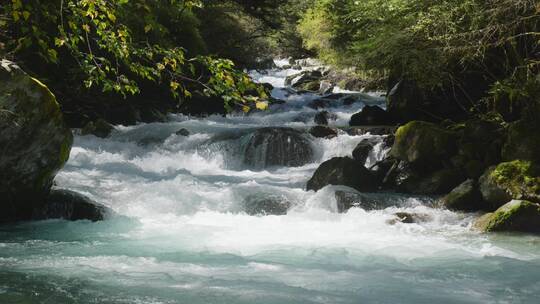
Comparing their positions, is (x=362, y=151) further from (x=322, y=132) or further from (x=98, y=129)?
(x=98, y=129)

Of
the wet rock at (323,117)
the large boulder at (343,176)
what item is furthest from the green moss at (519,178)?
the wet rock at (323,117)

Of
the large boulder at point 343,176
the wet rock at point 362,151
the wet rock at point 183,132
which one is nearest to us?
the large boulder at point 343,176

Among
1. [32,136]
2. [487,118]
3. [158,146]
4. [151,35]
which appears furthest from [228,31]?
[32,136]

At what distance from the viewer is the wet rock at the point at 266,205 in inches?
381

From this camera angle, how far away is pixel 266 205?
9.83m

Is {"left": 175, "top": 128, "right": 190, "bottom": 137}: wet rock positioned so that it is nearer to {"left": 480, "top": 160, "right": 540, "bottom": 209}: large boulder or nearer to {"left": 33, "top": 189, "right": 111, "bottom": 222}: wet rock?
{"left": 33, "top": 189, "right": 111, "bottom": 222}: wet rock

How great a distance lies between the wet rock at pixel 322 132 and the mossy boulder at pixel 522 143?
549 centimetres

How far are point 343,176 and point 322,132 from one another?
13.1ft

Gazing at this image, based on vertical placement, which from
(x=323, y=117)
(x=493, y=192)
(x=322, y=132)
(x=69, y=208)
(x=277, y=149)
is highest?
(x=323, y=117)

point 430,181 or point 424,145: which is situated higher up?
point 424,145

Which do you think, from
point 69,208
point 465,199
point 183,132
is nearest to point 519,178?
point 465,199

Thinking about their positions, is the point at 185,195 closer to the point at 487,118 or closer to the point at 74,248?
the point at 74,248

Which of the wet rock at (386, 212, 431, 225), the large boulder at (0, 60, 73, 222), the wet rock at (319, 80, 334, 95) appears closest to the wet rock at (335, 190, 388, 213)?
the wet rock at (386, 212, 431, 225)

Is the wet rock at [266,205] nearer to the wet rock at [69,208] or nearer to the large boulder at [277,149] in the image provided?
the wet rock at [69,208]
